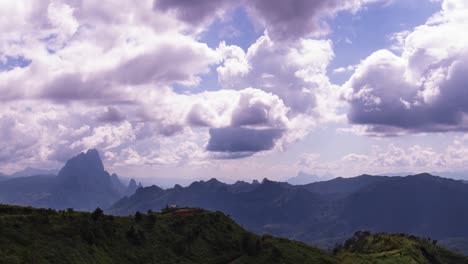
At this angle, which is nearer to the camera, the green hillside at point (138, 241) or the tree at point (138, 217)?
the green hillside at point (138, 241)

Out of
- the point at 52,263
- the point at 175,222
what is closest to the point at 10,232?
the point at 52,263

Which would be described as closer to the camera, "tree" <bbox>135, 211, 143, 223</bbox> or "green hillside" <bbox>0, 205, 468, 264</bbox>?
"green hillside" <bbox>0, 205, 468, 264</bbox>

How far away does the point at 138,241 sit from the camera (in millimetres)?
140375

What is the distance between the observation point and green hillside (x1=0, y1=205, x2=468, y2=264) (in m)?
105

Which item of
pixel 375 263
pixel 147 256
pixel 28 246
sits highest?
pixel 28 246

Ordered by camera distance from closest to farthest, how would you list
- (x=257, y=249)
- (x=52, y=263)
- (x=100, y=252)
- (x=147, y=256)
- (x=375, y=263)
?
1. (x=52, y=263)
2. (x=100, y=252)
3. (x=147, y=256)
4. (x=257, y=249)
5. (x=375, y=263)

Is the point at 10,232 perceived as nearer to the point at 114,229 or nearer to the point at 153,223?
the point at 114,229

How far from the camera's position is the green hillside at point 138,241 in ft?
346

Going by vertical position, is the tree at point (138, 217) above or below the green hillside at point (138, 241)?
above

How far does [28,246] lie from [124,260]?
32.3 m

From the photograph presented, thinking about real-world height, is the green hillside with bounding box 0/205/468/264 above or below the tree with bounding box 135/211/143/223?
→ below

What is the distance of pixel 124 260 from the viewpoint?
126625 mm

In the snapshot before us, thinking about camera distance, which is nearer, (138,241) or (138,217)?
(138,241)

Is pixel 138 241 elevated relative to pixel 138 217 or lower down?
lower down
